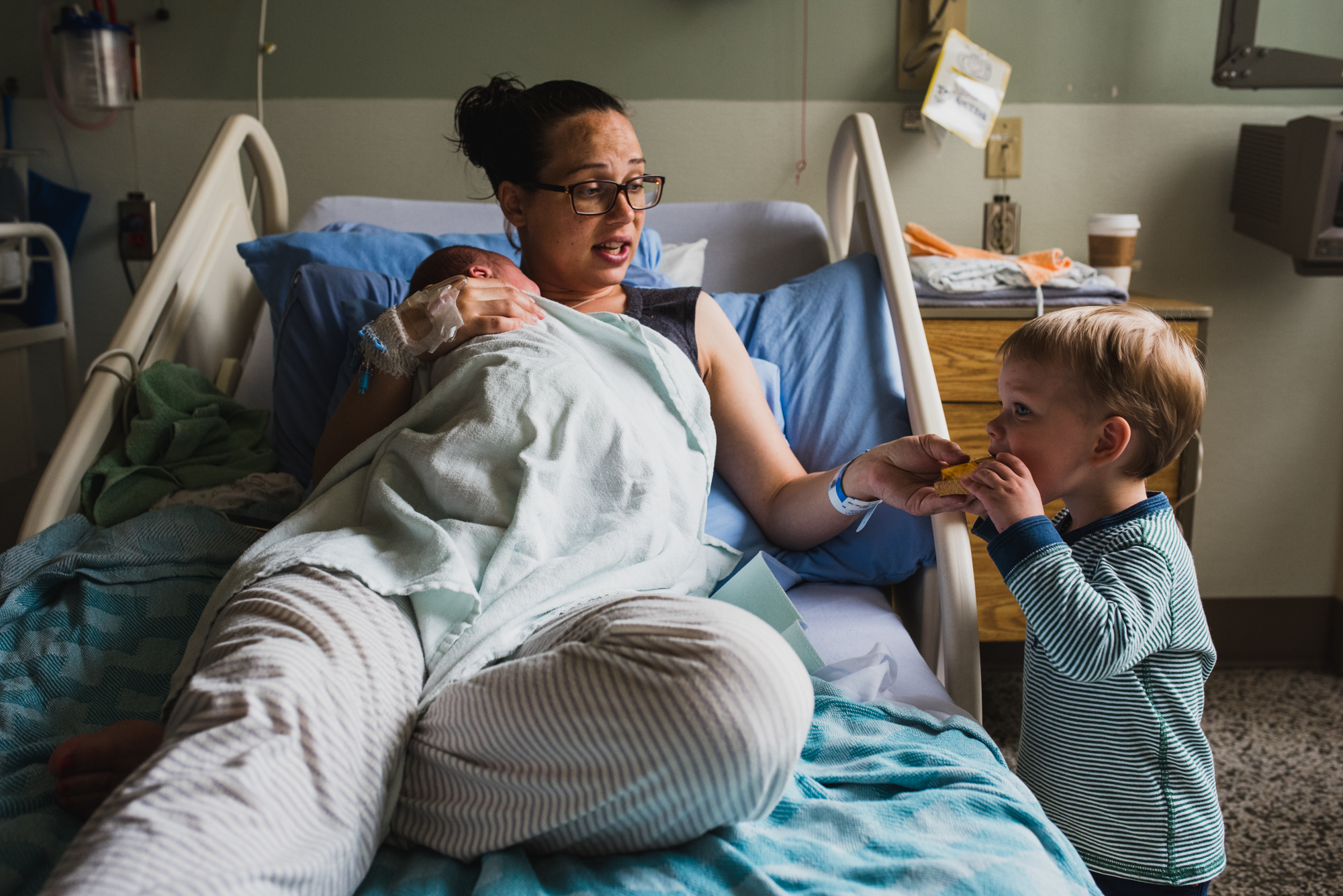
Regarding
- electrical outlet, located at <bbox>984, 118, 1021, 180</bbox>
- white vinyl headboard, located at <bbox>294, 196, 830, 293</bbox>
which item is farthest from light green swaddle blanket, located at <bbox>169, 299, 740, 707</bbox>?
electrical outlet, located at <bbox>984, 118, 1021, 180</bbox>

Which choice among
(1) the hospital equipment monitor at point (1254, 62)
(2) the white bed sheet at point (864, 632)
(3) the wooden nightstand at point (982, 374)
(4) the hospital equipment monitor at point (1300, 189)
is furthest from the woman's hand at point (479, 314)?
(1) the hospital equipment monitor at point (1254, 62)

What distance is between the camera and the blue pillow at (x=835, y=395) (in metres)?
1.41

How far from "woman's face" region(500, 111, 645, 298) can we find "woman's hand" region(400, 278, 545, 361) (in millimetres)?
171

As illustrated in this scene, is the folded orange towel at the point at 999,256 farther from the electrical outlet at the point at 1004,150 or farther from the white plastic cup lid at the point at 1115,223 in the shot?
the electrical outlet at the point at 1004,150

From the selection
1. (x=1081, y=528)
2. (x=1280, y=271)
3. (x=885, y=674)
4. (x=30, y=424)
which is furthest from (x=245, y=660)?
(x=1280, y=271)

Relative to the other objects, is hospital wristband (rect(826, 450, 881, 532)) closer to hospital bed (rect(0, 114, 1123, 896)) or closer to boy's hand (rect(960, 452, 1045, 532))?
hospital bed (rect(0, 114, 1123, 896))

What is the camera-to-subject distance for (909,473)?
1265 millimetres

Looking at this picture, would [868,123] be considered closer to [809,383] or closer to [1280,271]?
[809,383]

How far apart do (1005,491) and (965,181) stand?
1684mm

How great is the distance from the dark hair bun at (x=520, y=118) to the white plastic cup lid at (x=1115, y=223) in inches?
51.8

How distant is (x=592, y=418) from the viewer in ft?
3.90

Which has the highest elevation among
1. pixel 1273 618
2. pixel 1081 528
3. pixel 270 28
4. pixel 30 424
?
pixel 270 28

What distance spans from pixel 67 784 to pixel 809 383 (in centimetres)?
115

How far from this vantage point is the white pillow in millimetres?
1970
